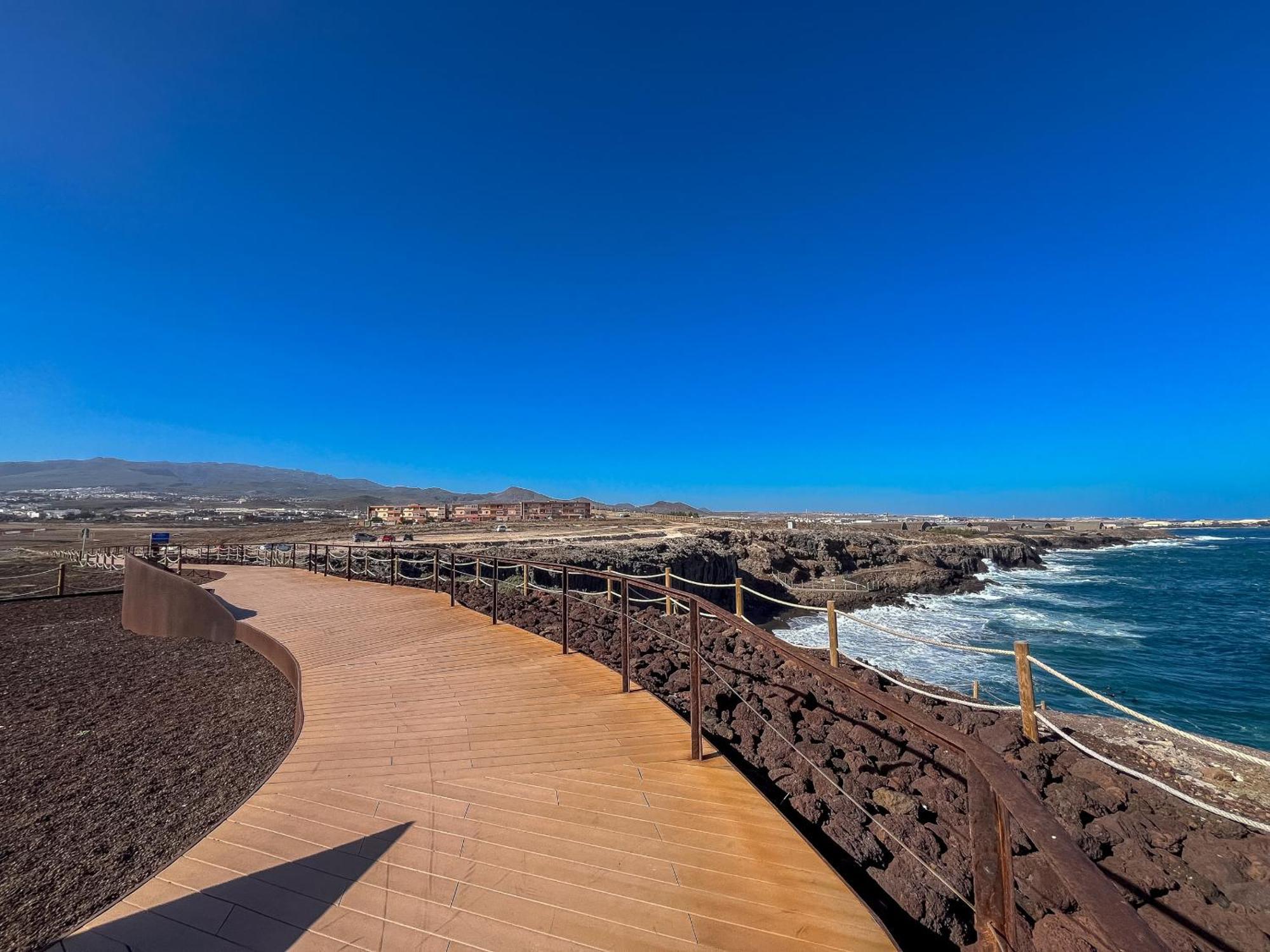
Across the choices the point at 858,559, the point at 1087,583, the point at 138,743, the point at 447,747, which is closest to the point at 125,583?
the point at 138,743

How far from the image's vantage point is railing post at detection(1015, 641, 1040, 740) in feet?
19.3

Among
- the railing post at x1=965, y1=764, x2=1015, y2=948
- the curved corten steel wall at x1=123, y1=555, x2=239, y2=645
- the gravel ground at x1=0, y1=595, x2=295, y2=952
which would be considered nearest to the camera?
the railing post at x1=965, y1=764, x2=1015, y2=948

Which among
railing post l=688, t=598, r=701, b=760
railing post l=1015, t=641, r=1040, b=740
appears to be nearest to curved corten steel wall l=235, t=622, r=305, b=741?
railing post l=688, t=598, r=701, b=760

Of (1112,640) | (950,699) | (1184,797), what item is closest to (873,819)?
(1184,797)

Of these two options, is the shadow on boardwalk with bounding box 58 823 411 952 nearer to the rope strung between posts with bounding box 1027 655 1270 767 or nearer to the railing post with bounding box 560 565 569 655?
the railing post with bounding box 560 565 569 655

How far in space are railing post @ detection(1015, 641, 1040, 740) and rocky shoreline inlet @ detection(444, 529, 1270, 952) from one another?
0.40 ft

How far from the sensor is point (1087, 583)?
33.5m

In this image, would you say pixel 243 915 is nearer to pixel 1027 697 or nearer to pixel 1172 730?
pixel 1172 730

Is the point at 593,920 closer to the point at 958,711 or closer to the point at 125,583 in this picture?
the point at 958,711

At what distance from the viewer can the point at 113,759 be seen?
548cm

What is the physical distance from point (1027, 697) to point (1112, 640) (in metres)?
16.9

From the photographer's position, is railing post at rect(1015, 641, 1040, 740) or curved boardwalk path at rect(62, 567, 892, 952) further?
railing post at rect(1015, 641, 1040, 740)

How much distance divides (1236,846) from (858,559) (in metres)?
35.5

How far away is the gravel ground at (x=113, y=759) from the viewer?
11.9ft
